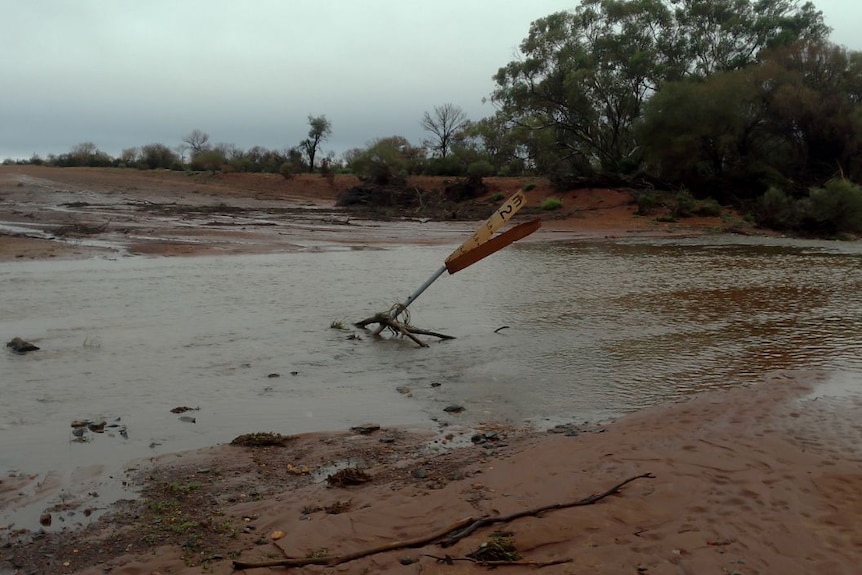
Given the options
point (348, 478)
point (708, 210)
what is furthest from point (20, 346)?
point (708, 210)

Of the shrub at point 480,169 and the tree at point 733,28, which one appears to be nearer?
the tree at point 733,28

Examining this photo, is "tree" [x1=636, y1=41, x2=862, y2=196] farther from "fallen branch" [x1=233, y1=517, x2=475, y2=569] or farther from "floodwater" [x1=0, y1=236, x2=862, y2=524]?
"fallen branch" [x1=233, y1=517, x2=475, y2=569]

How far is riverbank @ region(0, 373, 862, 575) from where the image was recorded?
11.7 feet

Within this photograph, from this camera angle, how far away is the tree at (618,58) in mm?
36412

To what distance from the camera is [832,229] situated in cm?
2709

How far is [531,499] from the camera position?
4188 millimetres

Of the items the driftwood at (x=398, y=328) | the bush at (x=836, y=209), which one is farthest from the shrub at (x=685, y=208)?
the driftwood at (x=398, y=328)

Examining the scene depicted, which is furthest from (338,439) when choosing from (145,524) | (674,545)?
(674,545)

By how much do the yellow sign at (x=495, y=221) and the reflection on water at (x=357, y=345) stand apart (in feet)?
4.47

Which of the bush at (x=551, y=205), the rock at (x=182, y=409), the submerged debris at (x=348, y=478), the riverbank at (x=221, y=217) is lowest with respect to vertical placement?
the rock at (x=182, y=409)

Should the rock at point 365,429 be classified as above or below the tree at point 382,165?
below

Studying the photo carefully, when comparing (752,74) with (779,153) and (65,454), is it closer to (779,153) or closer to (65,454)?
(779,153)

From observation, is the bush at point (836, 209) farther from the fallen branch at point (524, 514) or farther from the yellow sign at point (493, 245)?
the fallen branch at point (524, 514)

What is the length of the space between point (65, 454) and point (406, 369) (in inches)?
147
